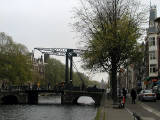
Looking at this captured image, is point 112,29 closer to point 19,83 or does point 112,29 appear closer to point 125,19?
point 125,19

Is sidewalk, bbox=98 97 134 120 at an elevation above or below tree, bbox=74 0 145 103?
below

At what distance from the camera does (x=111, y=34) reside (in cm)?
3453

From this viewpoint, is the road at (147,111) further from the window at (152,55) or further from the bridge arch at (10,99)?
the bridge arch at (10,99)

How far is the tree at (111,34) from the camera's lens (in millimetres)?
A: 34750

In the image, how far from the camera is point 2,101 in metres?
67.5

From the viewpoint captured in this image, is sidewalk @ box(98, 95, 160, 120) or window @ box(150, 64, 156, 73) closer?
sidewalk @ box(98, 95, 160, 120)

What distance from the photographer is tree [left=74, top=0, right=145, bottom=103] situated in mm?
34750

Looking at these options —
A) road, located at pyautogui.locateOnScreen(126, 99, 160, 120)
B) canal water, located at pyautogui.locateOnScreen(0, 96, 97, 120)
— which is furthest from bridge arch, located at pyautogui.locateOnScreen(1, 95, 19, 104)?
road, located at pyautogui.locateOnScreen(126, 99, 160, 120)

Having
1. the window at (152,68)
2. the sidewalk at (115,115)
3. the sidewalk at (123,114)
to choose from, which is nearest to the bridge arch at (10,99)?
the window at (152,68)

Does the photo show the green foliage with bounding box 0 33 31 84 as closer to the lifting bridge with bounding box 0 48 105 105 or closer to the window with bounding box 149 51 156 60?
the lifting bridge with bounding box 0 48 105 105

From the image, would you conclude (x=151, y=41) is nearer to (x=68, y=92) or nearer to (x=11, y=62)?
(x=68, y=92)

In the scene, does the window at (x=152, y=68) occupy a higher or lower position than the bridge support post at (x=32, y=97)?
higher

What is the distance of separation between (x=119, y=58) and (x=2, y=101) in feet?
124

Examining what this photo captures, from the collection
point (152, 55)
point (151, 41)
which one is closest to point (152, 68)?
point (152, 55)
